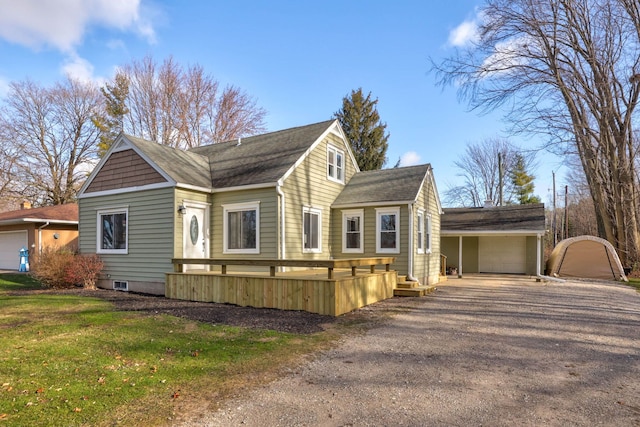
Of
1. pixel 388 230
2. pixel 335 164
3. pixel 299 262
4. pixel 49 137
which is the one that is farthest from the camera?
pixel 49 137

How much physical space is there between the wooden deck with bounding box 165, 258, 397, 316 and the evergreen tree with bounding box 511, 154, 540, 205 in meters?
32.0

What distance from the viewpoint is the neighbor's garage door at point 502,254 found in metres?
20.5

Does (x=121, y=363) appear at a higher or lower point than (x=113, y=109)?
lower

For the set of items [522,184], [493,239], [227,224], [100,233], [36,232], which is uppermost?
[522,184]

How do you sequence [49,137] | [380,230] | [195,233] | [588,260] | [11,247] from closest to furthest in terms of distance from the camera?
1. [195,233]
2. [380,230]
3. [588,260]
4. [11,247]
5. [49,137]

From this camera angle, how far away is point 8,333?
20.8 ft

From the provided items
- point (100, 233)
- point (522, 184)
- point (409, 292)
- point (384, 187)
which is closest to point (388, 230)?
point (384, 187)

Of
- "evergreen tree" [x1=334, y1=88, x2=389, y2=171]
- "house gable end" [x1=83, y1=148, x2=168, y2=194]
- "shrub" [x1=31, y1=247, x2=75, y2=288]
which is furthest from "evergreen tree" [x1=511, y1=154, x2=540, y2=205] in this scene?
"shrub" [x1=31, y1=247, x2=75, y2=288]

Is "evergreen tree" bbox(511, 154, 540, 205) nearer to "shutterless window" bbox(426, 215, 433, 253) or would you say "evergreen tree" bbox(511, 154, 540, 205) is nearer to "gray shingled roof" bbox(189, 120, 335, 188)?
"shutterless window" bbox(426, 215, 433, 253)

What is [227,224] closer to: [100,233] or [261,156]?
[261,156]

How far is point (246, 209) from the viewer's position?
11.8m

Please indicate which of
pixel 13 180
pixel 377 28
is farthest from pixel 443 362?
pixel 13 180

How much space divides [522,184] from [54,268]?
37.9m

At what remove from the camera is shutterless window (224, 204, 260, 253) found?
38.3 ft
